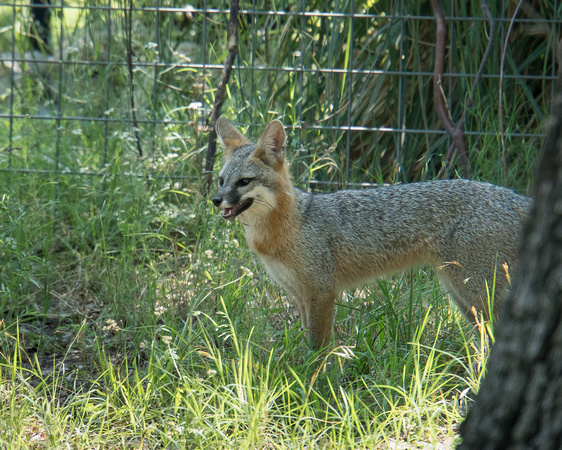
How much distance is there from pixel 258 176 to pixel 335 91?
2.23m

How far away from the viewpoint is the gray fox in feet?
12.3

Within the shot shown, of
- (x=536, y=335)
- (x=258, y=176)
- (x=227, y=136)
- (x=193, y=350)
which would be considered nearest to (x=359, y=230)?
(x=258, y=176)

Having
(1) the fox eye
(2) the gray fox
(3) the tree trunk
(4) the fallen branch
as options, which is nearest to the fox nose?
(2) the gray fox

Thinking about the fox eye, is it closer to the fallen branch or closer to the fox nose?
the fox nose

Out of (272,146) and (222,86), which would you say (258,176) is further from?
(222,86)

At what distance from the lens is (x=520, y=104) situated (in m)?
5.81

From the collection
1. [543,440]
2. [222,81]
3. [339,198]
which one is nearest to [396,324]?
[339,198]

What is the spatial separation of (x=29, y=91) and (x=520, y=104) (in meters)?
4.99

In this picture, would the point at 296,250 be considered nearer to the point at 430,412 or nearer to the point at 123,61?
the point at 430,412

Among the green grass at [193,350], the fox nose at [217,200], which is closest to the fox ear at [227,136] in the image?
the green grass at [193,350]

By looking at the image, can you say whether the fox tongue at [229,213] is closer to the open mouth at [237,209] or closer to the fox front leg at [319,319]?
the open mouth at [237,209]

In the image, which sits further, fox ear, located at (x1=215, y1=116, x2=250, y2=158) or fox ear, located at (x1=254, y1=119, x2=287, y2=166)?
fox ear, located at (x1=215, y1=116, x2=250, y2=158)

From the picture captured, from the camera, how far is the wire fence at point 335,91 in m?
5.37

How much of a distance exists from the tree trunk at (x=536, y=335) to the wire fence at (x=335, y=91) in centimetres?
343
